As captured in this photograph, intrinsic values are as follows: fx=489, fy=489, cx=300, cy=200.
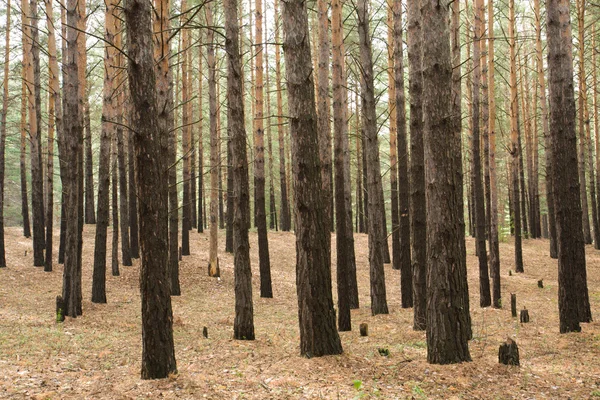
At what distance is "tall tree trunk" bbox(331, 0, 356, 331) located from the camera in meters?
9.16

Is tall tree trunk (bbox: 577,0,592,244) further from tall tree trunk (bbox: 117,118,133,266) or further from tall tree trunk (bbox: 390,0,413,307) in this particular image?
tall tree trunk (bbox: 117,118,133,266)

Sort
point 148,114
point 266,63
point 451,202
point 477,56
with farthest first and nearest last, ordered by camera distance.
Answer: point 266,63 < point 477,56 < point 451,202 < point 148,114

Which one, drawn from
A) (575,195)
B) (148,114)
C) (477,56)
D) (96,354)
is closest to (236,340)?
(96,354)

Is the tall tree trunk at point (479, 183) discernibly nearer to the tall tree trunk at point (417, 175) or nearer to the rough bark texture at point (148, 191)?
the tall tree trunk at point (417, 175)

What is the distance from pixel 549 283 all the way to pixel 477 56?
26.9 feet

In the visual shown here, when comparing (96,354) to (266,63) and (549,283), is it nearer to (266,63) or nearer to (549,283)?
(549,283)

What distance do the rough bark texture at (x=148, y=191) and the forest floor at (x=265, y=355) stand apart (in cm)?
49

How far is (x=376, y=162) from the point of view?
10438mm

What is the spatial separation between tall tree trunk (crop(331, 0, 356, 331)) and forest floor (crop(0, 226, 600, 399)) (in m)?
0.59

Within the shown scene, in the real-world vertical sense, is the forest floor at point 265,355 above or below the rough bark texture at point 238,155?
below

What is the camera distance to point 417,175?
9.14m

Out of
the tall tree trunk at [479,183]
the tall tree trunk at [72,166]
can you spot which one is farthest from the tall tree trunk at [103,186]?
the tall tree trunk at [479,183]

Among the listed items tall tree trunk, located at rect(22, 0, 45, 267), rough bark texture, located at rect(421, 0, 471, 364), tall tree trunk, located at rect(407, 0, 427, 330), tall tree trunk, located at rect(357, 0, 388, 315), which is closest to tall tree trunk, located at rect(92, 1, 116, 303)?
tall tree trunk, located at rect(22, 0, 45, 267)

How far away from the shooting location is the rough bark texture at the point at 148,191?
551 centimetres
